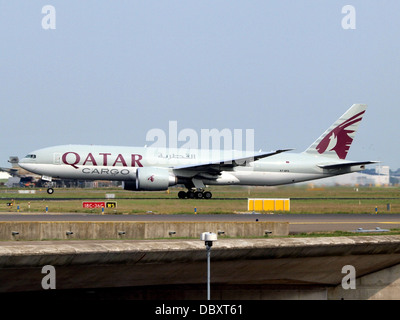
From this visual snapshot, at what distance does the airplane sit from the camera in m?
55.9

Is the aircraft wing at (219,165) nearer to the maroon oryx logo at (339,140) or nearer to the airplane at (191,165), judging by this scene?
the airplane at (191,165)

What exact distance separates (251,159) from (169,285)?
118 feet

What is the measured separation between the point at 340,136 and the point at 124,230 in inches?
1590

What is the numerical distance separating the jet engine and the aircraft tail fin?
1572cm

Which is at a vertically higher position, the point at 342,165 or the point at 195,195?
the point at 342,165

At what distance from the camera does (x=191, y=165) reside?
5669cm

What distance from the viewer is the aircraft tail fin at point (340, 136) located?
64312 millimetres

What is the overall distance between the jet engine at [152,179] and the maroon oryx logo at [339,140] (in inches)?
656

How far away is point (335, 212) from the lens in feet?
151

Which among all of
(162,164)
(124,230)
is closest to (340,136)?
(162,164)
